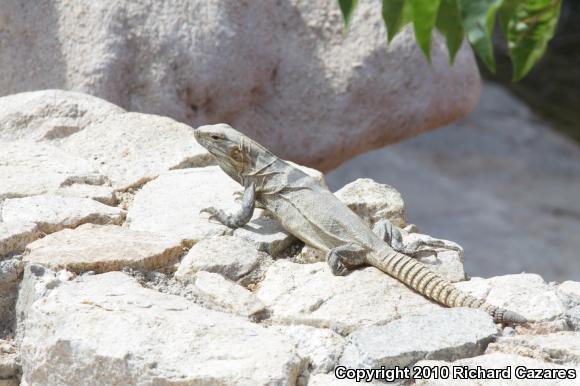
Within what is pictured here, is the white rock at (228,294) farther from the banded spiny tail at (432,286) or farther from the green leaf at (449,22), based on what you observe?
the green leaf at (449,22)

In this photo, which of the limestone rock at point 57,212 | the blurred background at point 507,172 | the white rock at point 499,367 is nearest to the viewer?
the white rock at point 499,367

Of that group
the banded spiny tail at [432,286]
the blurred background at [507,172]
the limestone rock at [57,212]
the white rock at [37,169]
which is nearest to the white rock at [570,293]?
the banded spiny tail at [432,286]

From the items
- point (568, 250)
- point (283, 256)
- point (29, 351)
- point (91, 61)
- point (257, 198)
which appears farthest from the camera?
point (568, 250)

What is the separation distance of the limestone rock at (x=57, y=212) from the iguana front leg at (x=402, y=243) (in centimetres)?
101

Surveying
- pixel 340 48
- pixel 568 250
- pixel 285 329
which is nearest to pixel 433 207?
pixel 568 250

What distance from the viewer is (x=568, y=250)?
1129 centimetres

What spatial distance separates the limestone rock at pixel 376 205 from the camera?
12.3 ft

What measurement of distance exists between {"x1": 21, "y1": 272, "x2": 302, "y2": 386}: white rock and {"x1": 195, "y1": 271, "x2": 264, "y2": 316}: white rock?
113 millimetres

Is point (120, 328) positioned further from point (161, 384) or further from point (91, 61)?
point (91, 61)

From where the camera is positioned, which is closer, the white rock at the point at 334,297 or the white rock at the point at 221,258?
the white rock at the point at 334,297

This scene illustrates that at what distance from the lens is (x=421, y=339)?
2.64 m

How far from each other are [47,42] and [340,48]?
6.06ft

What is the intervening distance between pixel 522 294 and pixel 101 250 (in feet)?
4.64

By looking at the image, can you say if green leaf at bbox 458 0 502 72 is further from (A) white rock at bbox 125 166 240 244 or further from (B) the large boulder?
(B) the large boulder
